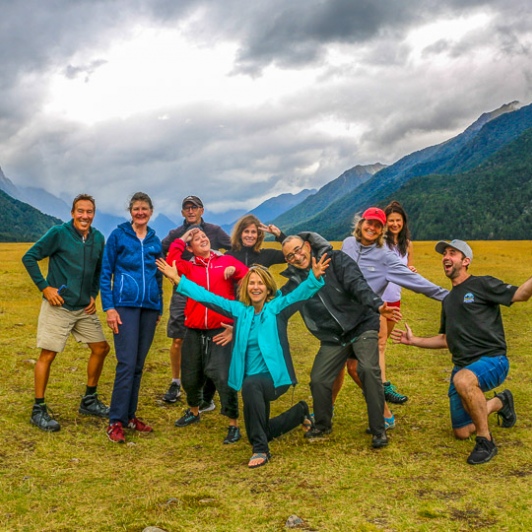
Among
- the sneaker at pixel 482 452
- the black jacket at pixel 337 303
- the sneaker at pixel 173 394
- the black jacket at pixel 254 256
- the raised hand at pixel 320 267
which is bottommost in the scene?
the sneaker at pixel 173 394

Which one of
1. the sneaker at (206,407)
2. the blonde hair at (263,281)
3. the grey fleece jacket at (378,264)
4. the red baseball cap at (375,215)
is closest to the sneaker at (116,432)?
the sneaker at (206,407)

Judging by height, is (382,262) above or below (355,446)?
above

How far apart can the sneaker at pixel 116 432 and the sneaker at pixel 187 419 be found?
0.90 metres

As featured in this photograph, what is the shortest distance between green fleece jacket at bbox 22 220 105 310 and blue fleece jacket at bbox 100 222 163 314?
0.54 meters

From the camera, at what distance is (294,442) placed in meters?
6.91

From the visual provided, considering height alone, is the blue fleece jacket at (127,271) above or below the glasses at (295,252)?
below

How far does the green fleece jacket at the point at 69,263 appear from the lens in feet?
24.2

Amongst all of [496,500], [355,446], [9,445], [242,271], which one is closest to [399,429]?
[355,446]

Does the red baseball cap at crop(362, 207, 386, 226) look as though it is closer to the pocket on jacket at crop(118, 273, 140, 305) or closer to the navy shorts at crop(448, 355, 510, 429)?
the navy shorts at crop(448, 355, 510, 429)

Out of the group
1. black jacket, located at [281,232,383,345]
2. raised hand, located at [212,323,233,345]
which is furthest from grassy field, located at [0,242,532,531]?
black jacket, located at [281,232,383,345]

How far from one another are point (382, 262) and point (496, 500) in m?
3.78

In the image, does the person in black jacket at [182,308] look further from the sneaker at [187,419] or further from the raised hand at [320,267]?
the raised hand at [320,267]

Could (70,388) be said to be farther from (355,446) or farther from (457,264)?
(457,264)

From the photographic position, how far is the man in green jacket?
7.32 metres
